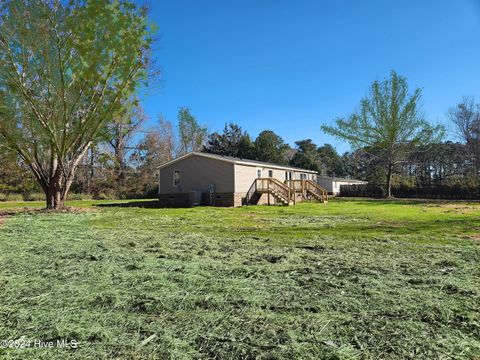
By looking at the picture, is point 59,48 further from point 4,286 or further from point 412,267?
point 412,267

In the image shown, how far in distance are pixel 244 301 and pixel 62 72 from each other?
13.9 meters

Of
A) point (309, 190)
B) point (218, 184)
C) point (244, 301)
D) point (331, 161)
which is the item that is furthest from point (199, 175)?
point (331, 161)

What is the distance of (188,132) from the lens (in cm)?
4400

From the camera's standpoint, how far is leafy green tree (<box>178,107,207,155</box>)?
144ft

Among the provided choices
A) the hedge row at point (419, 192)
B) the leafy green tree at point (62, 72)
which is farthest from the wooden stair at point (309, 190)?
the leafy green tree at point (62, 72)

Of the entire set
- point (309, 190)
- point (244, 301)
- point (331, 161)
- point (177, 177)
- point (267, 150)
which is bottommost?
point (244, 301)

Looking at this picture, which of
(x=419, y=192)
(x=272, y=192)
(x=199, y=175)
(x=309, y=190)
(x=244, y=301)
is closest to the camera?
(x=244, y=301)

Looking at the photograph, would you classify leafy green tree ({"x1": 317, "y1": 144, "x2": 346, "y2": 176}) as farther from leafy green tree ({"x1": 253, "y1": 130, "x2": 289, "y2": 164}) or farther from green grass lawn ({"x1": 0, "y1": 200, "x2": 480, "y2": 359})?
green grass lawn ({"x1": 0, "y1": 200, "x2": 480, "y2": 359})

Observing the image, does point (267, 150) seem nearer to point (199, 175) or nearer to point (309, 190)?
point (309, 190)

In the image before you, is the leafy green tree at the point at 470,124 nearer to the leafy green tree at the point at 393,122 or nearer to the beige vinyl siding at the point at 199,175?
the leafy green tree at the point at 393,122

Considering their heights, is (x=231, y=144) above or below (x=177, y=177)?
above

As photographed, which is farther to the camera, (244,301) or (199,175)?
(199,175)

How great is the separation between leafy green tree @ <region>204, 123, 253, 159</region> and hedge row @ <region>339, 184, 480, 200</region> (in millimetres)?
13853

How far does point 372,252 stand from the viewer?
5.69 m
